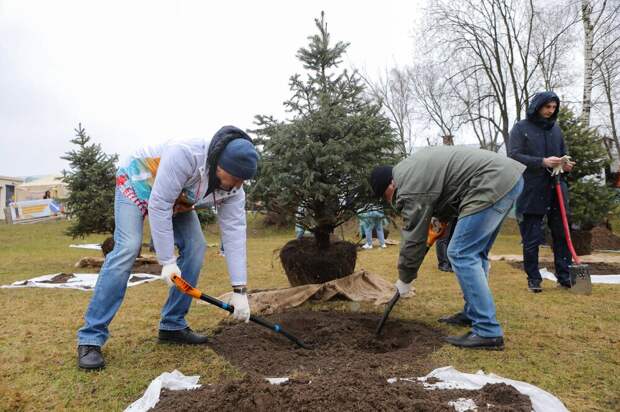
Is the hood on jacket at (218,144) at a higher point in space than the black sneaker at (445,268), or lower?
higher

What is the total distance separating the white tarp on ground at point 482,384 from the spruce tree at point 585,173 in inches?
245

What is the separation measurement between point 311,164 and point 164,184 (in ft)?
6.48

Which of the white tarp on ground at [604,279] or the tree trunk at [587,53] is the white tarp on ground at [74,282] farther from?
the tree trunk at [587,53]

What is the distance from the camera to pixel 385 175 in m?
3.34

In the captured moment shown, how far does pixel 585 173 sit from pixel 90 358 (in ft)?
25.9

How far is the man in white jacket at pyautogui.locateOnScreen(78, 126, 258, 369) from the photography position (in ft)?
9.04

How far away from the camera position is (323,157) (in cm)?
431

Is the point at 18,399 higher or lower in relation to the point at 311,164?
lower

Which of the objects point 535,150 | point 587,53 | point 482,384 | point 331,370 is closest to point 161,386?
point 331,370

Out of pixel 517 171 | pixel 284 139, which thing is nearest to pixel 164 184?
pixel 284 139

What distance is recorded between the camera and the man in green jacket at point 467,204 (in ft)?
10.2

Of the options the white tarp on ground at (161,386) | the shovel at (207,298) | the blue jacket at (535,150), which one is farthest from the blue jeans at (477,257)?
the blue jacket at (535,150)

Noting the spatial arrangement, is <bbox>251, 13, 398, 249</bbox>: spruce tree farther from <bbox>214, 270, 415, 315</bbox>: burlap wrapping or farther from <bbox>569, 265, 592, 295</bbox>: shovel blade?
<bbox>569, 265, 592, 295</bbox>: shovel blade

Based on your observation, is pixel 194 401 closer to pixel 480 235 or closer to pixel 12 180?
pixel 480 235
